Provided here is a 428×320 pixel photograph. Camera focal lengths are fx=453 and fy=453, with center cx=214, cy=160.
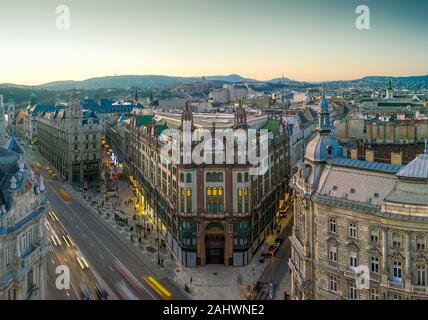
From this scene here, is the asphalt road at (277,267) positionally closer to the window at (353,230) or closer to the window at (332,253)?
the window at (332,253)

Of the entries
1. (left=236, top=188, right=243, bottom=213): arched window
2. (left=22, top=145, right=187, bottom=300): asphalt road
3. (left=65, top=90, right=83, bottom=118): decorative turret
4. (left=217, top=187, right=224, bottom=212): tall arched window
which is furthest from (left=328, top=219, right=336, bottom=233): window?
(left=65, top=90, right=83, bottom=118): decorative turret

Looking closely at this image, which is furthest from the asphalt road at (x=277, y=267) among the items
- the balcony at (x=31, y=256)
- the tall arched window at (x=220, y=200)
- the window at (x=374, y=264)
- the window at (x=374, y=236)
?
the balcony at (x=31, y=256)

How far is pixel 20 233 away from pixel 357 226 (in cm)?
3915

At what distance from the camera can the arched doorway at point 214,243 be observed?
3187 inches

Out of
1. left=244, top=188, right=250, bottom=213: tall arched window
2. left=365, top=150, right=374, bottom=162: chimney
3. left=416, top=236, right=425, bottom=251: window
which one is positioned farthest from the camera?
left=244, top=188, right=250, bottom=213: tall arched window

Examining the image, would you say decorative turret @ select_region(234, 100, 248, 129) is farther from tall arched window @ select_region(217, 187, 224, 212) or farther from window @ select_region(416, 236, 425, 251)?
window @ select_region(416, 236, 425, 251)

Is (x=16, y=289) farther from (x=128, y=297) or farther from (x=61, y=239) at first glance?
(x=61, y=239)

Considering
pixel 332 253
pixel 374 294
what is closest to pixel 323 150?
pixel 332 253

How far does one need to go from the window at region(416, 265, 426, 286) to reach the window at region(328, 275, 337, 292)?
10154mm

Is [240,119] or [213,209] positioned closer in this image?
[213,209]

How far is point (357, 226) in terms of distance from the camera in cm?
5372

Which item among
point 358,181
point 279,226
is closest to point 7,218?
point 358,181

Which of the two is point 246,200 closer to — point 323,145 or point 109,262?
point 323,145

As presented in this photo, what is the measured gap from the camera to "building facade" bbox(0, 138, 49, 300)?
48.8 metres
